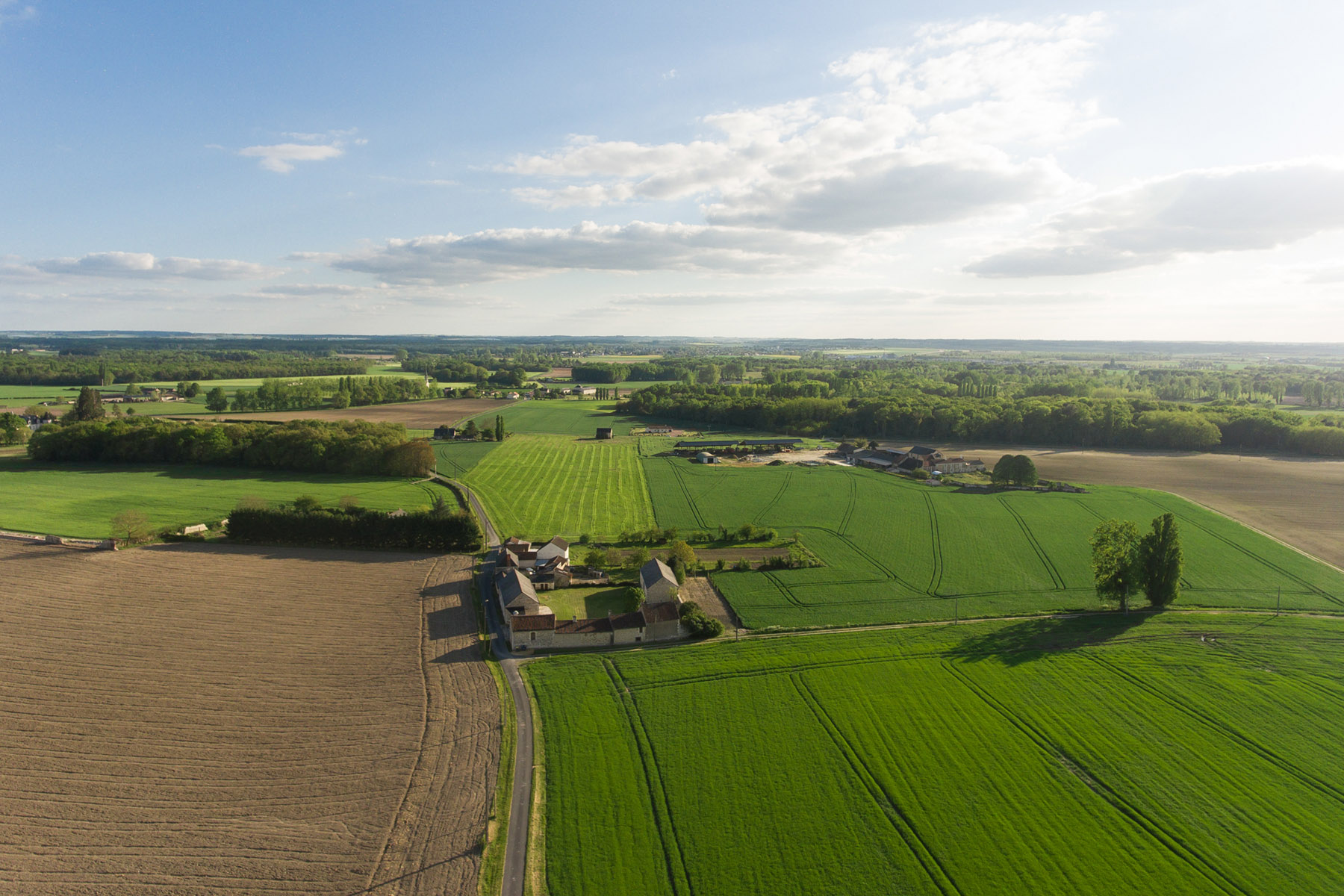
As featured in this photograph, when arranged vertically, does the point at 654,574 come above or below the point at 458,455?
below

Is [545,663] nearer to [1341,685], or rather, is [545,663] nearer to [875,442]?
[1341,685]

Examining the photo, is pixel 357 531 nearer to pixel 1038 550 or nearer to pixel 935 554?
pixel 935 554

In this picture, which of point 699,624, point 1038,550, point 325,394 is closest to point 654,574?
point 699,624

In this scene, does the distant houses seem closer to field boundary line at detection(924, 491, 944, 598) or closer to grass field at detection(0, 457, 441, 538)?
field boundary line at detection(924, 491, 944, 598)


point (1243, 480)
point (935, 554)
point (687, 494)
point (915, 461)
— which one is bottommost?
point (935, 554)

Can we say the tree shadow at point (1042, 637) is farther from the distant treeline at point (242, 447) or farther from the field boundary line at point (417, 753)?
the distant treeline at point (242, 447)
